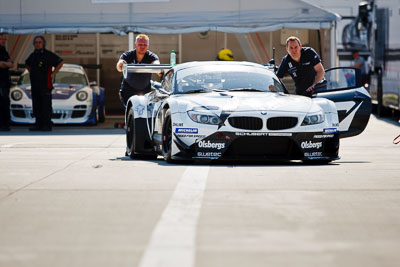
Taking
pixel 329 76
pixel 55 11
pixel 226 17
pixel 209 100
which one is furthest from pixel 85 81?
pixel 209 100

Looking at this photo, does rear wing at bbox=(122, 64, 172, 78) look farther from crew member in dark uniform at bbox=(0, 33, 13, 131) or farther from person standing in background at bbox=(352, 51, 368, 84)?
person standing in background at bbox=(352, 51, 368, 84)

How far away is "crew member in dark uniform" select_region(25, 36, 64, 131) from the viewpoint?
1973cm

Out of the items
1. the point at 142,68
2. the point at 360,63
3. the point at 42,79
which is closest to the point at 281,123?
the point at 142,68

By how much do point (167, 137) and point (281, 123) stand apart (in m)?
1.26

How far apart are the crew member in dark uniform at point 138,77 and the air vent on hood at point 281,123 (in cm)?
405

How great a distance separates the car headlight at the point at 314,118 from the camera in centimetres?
1016

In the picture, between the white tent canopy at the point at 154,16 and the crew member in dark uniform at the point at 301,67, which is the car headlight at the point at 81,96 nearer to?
the white tent canopy at the point at 154,16

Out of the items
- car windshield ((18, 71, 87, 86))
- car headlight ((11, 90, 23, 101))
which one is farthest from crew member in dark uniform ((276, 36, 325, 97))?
car windshield ((18, 71, 87, 86))

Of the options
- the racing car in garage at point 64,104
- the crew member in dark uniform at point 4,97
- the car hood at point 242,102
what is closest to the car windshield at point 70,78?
the racing car in garage at point 64,104

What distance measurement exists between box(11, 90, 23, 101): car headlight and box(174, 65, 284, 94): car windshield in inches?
410

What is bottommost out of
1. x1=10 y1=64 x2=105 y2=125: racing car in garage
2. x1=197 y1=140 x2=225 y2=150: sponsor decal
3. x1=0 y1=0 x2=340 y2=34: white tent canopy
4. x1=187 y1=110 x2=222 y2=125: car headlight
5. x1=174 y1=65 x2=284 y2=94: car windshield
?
x1=10 y1=64 x2=105 y2=125: racing car in garage

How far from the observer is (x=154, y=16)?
22.3 metres

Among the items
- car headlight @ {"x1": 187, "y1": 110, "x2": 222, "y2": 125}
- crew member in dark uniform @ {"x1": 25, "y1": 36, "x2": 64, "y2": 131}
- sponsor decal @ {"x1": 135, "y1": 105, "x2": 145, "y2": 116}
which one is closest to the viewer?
car headlight @ {"x1": 187, "y1": 110, "x2": 222, "y2": 125}

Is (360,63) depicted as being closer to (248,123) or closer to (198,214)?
(248,123)
